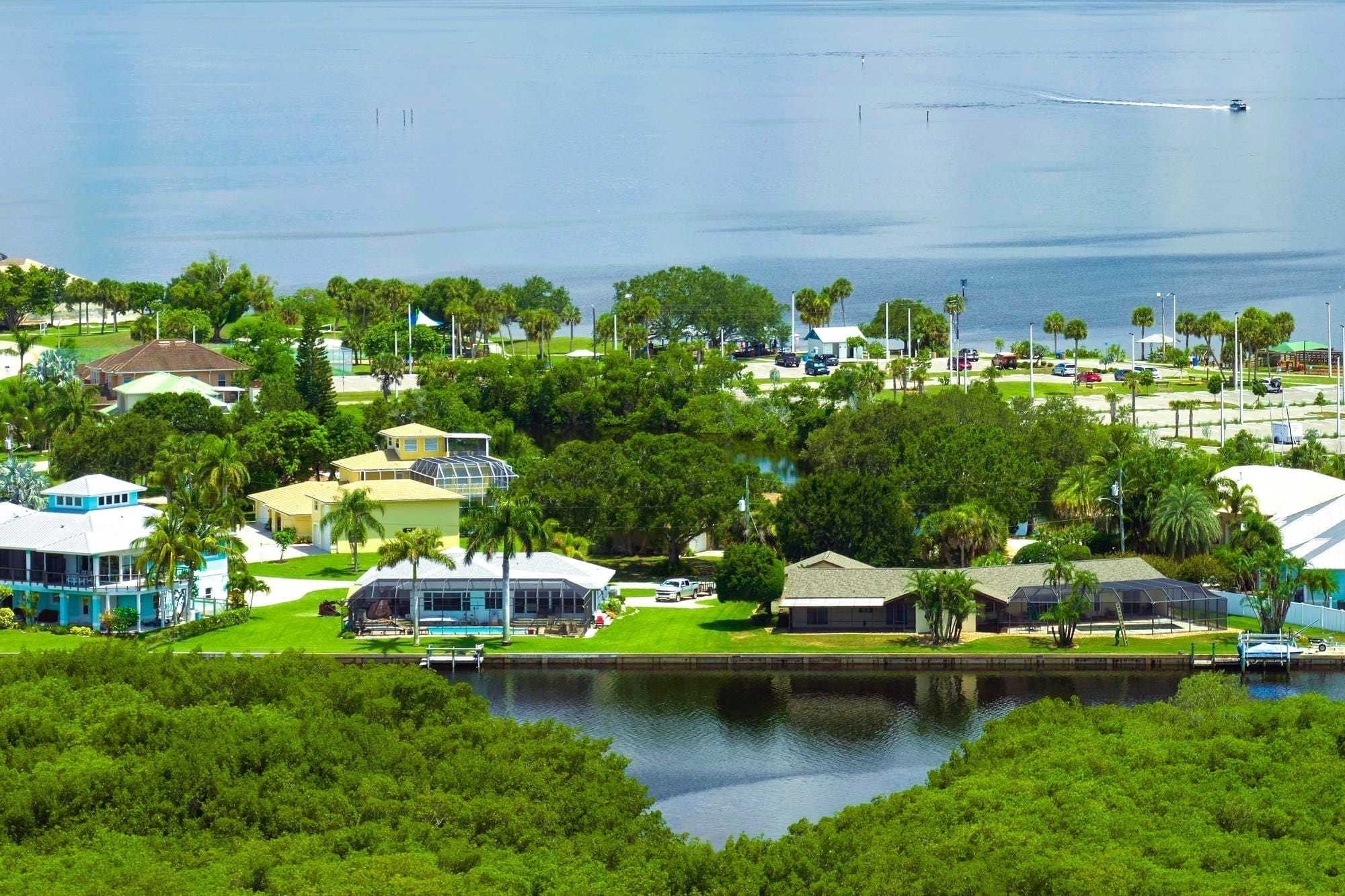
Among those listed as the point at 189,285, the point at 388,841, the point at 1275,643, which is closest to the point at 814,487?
the point at 1275,643

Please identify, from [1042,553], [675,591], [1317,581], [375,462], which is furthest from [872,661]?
[375,462]

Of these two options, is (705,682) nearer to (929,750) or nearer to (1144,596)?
(929,750)

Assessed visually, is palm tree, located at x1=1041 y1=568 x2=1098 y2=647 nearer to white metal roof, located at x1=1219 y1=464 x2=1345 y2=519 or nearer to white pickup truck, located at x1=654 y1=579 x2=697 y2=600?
white metal roof, located at x1=1219 y1=464 x2=1345 y2=519

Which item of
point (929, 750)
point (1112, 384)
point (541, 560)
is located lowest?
point (929, 750)

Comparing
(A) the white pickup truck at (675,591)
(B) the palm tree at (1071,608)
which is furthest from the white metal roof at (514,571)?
(B) the palm tree at (1071,608)

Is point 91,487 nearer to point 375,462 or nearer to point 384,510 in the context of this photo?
point 384,510

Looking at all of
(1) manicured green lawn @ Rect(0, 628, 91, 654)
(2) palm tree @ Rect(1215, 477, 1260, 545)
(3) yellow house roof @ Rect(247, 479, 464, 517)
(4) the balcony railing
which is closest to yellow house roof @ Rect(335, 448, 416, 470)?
(3) yellow house roof @ Rect(247, 479, 464, 517)
